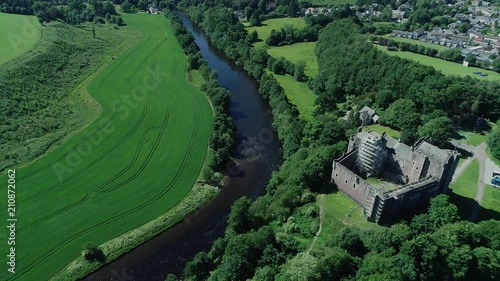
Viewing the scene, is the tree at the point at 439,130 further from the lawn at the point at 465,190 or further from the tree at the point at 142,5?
the tree at the point at 142,5

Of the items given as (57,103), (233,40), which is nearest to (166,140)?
(57,103)

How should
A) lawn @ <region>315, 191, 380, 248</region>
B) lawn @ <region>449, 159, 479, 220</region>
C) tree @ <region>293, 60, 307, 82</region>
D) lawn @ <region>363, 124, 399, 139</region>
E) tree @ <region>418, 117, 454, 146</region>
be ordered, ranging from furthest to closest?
1. tree @ <region>293, 60, 307, 82</region>
2. lawn @ <region>363, 124, 399, 139</region>
3. tree @ <region>418, 117, 454, 146</region>
4. lawn @ <region>449, 159, 479, 220</region>
5. lawn @ <region>315, 191, 380, 248</region>

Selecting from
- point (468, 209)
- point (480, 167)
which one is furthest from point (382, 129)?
point (468, 209)

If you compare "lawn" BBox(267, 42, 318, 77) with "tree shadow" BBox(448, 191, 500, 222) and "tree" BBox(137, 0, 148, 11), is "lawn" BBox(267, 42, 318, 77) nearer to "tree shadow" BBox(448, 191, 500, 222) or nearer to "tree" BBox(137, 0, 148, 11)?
"tree shadow" BBox(448, 191, 500, 222)

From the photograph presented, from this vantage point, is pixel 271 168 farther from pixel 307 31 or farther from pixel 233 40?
pixel 307 31

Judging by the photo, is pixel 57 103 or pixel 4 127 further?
pixel 57 103

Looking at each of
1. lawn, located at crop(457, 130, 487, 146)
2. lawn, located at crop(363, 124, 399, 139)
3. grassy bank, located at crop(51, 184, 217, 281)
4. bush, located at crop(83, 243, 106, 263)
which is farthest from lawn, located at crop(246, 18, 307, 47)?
bush, located at crop(83, 243, 106, 263)

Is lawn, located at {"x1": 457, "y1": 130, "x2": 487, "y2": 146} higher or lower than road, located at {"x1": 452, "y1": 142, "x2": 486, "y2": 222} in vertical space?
higher
